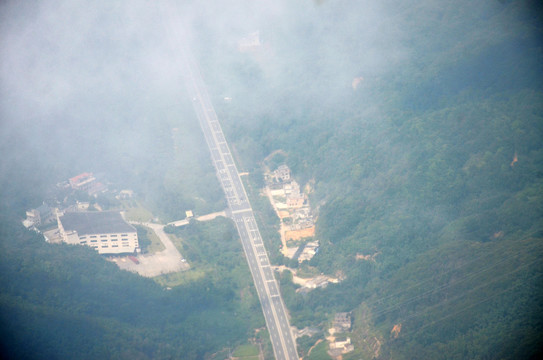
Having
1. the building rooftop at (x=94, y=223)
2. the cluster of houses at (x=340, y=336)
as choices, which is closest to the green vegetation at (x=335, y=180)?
the cluster of houses at (x=340, y=336)

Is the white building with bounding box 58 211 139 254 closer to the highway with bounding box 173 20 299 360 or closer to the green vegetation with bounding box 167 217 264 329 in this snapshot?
the green vegetation with bounding box 167 217 264 329

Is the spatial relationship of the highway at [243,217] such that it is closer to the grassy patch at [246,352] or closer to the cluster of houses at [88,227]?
the grassy patch at [246,352]

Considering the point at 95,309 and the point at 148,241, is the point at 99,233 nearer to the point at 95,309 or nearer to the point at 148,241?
the point at 148,241

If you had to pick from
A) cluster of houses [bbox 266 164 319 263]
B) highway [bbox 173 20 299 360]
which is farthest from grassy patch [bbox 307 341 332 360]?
cluster of houses [bbox 266 164 319 263]

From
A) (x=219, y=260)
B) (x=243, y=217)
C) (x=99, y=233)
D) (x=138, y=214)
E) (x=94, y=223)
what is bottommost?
(x=219, y=260)

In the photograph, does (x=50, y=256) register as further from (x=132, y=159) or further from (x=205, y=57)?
(x=205, y=57)

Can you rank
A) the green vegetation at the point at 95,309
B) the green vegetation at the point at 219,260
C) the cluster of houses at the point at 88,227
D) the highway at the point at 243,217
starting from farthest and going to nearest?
the cluster of houses at the point at 88,227
the green vegetation at the point at 219,260
the highway at the point at 243,217
the green vegetation at the point at 95,309

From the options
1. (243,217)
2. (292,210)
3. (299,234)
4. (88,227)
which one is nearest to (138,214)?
(88,227)
